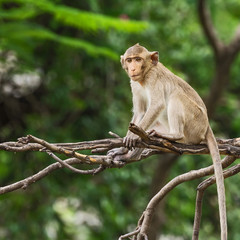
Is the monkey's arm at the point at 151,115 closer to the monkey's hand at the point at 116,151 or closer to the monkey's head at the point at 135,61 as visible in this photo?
the monkey's head at the point at 135,61

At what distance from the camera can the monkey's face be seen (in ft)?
14.8

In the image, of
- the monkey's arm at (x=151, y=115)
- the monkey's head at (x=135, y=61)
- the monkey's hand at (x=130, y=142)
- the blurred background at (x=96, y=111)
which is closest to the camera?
the monkey's hand at (x=130, y=142)

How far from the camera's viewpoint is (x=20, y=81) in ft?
29.4

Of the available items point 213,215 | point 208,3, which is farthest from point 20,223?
point 208,3

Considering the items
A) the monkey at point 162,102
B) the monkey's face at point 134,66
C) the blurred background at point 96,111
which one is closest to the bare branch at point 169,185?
the monkey at point 162,102

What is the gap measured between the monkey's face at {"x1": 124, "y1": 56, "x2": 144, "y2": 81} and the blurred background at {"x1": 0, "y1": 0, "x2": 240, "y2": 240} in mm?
3343

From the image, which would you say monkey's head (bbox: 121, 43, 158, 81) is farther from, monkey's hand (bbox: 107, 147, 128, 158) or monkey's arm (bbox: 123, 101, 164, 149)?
monkey's hand (bbox: 107, 147, 128, 158)

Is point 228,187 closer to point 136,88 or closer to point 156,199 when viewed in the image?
point 136,88

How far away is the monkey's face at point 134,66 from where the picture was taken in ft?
14.8

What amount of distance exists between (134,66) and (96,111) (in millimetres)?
4675

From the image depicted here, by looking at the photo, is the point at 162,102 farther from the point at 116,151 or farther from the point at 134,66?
the point at 116,151

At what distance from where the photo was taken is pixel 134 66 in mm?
4512

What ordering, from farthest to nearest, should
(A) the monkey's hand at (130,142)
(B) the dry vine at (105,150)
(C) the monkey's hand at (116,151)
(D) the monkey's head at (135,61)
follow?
(D) the monkey's head at (135,61) < (C) the monkey's hand at (116,151) < (A) the monkey's hand at (130,142) < (B) the dry vine at (105,150)

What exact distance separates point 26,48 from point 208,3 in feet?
10.6
